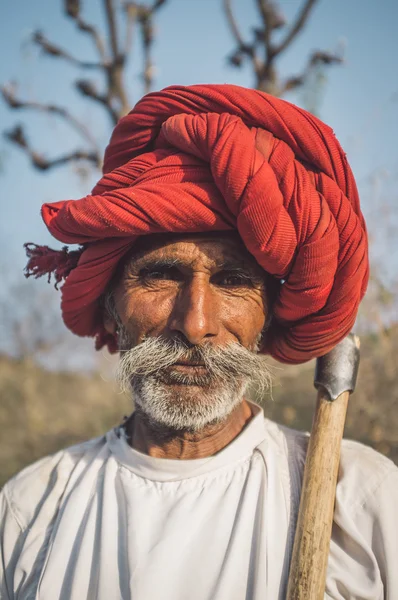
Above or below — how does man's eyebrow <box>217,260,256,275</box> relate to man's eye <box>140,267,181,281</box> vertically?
above

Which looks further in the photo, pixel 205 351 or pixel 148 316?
pixel 148 316

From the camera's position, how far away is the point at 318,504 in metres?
2.12

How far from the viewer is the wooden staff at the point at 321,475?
201 centimetres

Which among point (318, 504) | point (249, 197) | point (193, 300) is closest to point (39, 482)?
point (193, 300)

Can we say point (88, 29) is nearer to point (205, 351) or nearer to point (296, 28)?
point (296, 28)

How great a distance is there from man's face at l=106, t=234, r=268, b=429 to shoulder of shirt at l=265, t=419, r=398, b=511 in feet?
1.10

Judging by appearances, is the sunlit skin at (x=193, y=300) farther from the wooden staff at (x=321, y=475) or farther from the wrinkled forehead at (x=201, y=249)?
the wooden staff at (x=321, y=475)

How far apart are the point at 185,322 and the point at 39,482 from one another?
43.5 inches

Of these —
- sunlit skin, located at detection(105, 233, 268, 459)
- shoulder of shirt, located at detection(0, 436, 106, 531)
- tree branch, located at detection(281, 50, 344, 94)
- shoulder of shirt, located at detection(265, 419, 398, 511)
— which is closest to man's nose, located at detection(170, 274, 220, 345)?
sunlit skin, located at detection(105, 233, 268, 459)

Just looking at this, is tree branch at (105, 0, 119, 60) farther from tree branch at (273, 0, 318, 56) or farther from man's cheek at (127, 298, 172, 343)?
man's cheek at (127, 298, 172, 343)

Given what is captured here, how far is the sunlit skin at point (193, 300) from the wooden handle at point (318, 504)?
17.8 inches

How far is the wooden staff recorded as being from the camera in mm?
2008

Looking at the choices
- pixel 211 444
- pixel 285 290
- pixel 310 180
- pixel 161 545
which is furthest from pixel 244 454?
pixel 310 180

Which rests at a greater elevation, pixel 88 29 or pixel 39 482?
pixel 88 29
